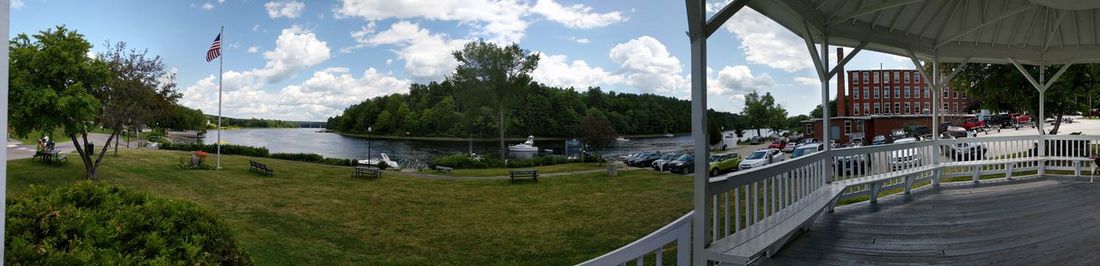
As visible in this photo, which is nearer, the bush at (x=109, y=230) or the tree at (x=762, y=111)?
the bush at (x=109, y=230)

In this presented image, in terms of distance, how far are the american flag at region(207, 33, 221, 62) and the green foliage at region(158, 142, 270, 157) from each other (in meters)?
3.30

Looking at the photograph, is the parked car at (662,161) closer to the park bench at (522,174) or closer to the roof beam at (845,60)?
the park bench at (522,174)

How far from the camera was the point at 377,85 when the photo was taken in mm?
17781

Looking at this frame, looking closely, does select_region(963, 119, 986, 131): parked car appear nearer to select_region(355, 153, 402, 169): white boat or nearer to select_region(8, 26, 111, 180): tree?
Result: select_region(355, 153, 402, 169): white boat

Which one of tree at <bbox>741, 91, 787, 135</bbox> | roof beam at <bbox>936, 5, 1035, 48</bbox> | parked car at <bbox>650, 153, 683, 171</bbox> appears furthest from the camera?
tree at <bbox>741, 91, 787, 135</bbox>

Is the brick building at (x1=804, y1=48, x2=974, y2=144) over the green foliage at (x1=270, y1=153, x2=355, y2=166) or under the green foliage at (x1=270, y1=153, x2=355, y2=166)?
over

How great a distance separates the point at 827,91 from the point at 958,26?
2327 millimetres

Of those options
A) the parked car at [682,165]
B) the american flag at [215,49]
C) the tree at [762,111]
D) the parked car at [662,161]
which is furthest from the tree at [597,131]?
the american flag at [215,49]

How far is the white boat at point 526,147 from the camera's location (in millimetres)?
17567

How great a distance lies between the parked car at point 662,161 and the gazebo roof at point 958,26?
983 cm

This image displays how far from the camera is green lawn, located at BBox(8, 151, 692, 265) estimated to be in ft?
27.9

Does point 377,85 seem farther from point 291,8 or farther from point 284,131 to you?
point 291,8

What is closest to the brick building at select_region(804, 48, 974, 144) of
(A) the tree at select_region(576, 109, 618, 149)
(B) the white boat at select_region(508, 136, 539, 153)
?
(A) the tree at select_region(576, 109, 618, 149)

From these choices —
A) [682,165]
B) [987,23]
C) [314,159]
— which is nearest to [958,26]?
[987,23]
